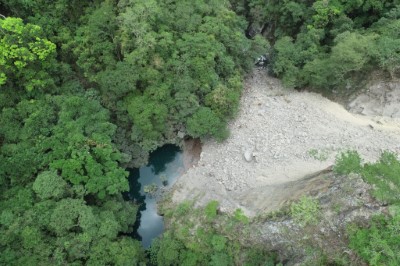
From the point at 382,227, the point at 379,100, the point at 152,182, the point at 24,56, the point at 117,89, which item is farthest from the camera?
the point at 379,100

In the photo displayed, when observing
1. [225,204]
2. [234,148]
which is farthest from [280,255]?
[234,148]

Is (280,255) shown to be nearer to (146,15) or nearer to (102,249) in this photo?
(102,249)

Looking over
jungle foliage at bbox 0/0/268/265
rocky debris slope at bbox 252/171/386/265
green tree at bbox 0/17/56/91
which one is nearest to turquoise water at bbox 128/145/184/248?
jungle foliage at bbox 0/0/268/265

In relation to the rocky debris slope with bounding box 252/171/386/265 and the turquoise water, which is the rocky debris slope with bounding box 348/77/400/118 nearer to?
the rocky debris slope with bounding box 252/171/386/265

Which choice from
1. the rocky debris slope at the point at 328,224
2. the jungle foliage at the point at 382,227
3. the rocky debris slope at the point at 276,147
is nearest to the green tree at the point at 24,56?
the rocky debris slope at the point at 276,147

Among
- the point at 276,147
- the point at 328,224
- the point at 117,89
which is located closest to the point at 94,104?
the point at 117,89

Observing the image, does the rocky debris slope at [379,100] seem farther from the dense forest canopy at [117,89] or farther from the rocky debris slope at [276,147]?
the dense forest canopy at [117,89]

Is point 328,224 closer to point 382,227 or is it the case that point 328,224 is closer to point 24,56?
point 382,227
